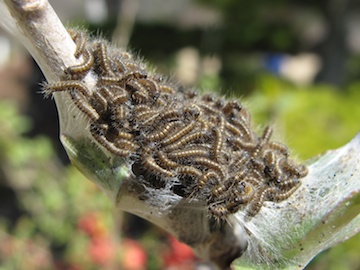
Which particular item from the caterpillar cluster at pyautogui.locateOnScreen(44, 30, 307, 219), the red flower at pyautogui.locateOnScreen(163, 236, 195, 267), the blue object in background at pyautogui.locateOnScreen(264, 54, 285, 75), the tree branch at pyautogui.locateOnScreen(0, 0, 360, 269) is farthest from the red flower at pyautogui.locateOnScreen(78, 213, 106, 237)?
the blue object in background at pyautogui.locateOnScreen(264, 54, 285, 75)

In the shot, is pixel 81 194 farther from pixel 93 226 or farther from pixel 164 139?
pixel 164 139

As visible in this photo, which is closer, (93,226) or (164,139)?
(164,139)

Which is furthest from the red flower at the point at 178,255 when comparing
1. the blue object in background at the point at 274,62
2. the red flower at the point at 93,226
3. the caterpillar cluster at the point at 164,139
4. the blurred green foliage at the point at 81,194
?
the blue object in background at the point at 274,62

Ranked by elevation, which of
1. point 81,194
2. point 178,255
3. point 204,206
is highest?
point 204,206

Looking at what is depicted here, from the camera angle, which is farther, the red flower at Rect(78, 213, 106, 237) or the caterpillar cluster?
the red flower at Rect(78, 213, 106, 237)

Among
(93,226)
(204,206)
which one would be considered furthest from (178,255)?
(204,206)

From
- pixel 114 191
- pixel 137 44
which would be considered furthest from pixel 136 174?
pixel 137 44

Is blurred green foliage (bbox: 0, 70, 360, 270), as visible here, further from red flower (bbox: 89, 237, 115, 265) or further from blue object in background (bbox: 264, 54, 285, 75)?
blue object in background (bbox: 264, 54, 285, 75)

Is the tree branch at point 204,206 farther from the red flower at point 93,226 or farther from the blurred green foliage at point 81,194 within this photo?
the red flower at point 93,226

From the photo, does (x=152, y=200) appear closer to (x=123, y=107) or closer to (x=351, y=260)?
(x=123, y=107)
